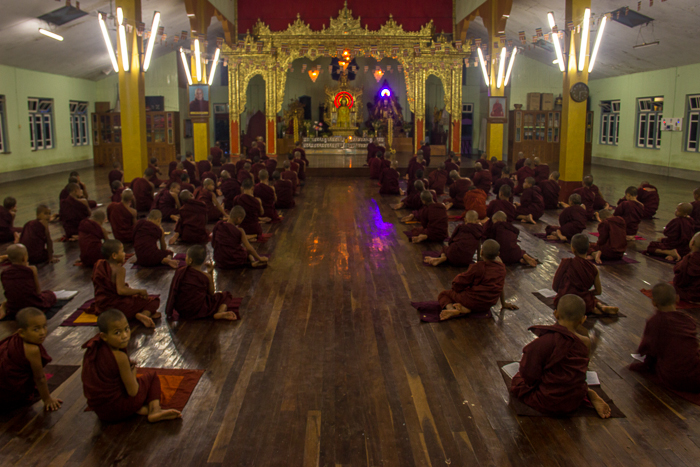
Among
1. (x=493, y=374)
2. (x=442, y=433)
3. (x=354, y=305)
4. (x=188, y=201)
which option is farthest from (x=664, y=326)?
(x=188, y=201)

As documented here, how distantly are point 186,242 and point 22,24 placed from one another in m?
8.09

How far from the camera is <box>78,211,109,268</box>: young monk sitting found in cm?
716

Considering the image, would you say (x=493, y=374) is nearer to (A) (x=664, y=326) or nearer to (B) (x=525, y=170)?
(A) (x=664, y=326)

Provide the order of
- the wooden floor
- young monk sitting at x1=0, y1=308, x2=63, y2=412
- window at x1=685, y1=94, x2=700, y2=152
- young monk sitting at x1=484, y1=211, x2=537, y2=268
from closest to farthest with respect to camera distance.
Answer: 1. the wooden floor
2. young monk sitting at x1=0, y1=308, x2=63, y2=412
3. young monk sitting at x1=484, y1=211, x2=537, y2=268
4. window at x1=685, y1=94, x2=700, y2=152

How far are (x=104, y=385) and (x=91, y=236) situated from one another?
413cm

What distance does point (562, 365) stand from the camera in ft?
12.3

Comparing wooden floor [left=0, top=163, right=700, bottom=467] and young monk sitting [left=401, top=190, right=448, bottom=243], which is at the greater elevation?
young monk sitting [left=401, top=190, right=448, bottom=243]

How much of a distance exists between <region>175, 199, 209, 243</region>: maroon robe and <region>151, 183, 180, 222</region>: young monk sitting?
1617 millimetres

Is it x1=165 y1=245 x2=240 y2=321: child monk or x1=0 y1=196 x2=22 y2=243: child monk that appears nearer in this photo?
x1=165 y1=245 x2=240 y2=321: child monk

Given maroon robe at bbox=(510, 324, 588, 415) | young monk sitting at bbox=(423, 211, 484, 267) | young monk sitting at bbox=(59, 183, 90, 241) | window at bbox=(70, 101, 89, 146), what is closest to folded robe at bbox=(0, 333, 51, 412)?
maroon robe at bbox=(510, 324, 588, 415)

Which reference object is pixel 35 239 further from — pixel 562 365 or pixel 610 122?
pixel 610 122

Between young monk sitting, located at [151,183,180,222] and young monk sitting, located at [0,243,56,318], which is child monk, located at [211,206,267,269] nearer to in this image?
young monk sitting, located at [0,243,56,318]

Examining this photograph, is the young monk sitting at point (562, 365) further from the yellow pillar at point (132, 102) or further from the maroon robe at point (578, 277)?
the yellow pillar at point (132, 102)

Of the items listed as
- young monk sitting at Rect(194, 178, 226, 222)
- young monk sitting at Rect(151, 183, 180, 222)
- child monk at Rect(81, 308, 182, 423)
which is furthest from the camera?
young monk sitting at Rect(151, 183, 180, 222)
